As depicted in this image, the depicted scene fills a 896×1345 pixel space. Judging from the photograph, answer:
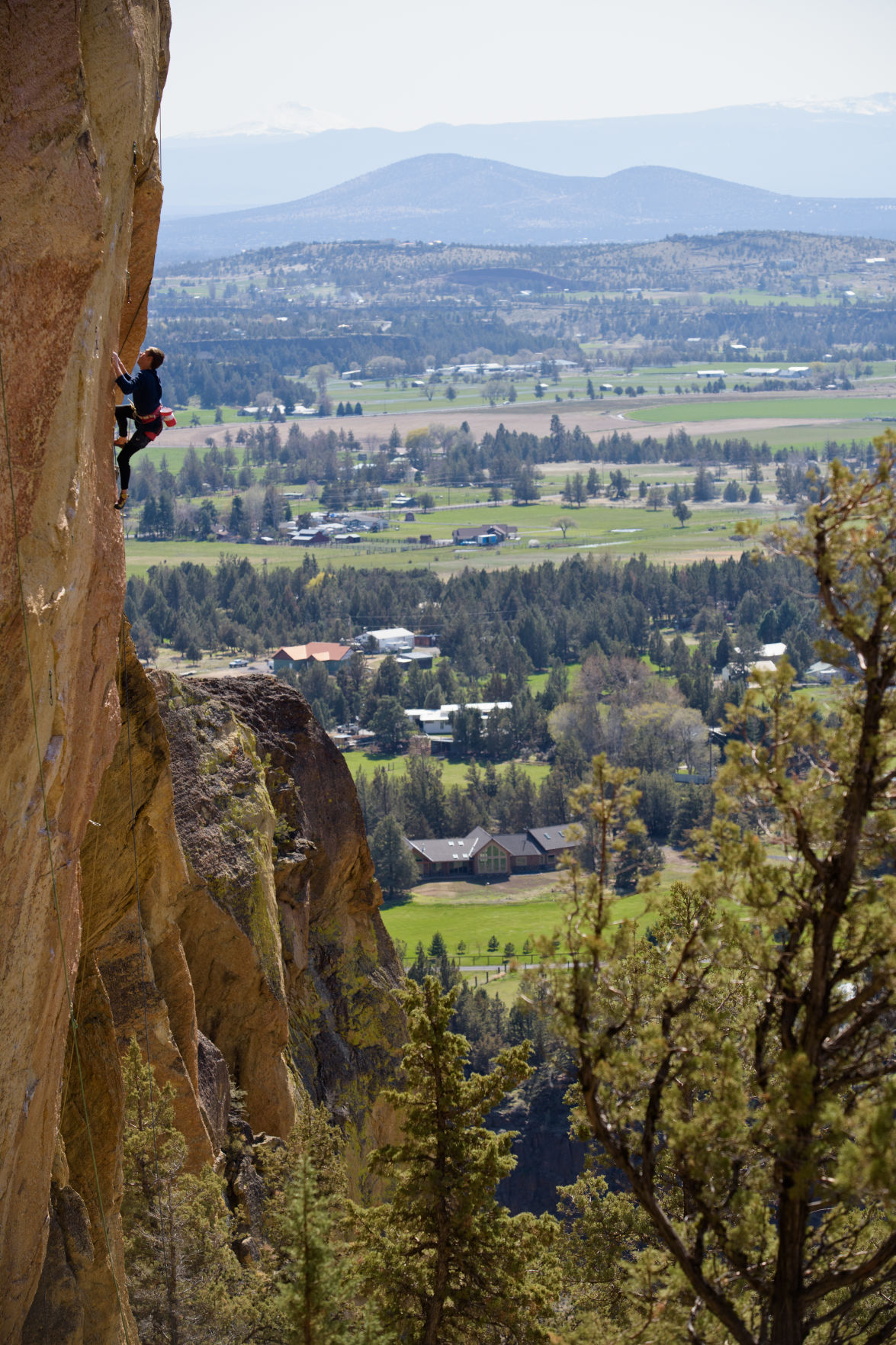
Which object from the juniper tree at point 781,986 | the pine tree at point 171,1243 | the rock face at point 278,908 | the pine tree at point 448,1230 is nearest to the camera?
the juniper tree at point 781,986

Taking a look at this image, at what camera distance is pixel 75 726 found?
13.0m

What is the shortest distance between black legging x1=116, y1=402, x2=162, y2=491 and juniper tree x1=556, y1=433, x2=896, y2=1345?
19.1ft

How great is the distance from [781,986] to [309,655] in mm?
148221

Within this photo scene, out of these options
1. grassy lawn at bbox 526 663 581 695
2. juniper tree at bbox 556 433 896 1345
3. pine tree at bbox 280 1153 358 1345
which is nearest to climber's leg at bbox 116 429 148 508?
juniper tree at bbox 556 433 896 1345

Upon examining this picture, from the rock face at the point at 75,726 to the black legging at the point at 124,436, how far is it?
1.71 ft

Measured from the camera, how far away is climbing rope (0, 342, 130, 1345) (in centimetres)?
1122

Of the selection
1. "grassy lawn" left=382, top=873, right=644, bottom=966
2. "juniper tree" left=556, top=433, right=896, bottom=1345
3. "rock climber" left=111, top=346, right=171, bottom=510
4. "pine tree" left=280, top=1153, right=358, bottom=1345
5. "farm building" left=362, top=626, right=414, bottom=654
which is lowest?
"grassy lawn" left=382, top=873, right=644, bottom=966

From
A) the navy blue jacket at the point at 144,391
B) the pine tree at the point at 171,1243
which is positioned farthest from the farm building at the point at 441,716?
the navy blue jacket at the point at 144,391

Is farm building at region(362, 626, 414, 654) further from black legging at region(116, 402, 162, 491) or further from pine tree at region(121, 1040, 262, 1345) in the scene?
black legging at region(116, 402, 162, 491)

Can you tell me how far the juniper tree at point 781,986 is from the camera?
33.8 ft

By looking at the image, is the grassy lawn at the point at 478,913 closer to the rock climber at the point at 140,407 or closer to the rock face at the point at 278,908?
the rock face at the point at 278,908

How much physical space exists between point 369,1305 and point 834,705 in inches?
310

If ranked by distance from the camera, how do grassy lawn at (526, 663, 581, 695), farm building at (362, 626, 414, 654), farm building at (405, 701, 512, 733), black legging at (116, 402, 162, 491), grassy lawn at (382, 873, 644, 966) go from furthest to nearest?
1. farm building at (362, 626, 414, 654)
2. grassy lawn at (526, 663, 581, 695)
3. farm building at (405, 701, 512, 733)
4. grassy lawn at (382, 873, 644, 966)
5. black legging at (116, 402, 162, 491)

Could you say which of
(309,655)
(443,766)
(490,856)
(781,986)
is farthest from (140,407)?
(309,655)
